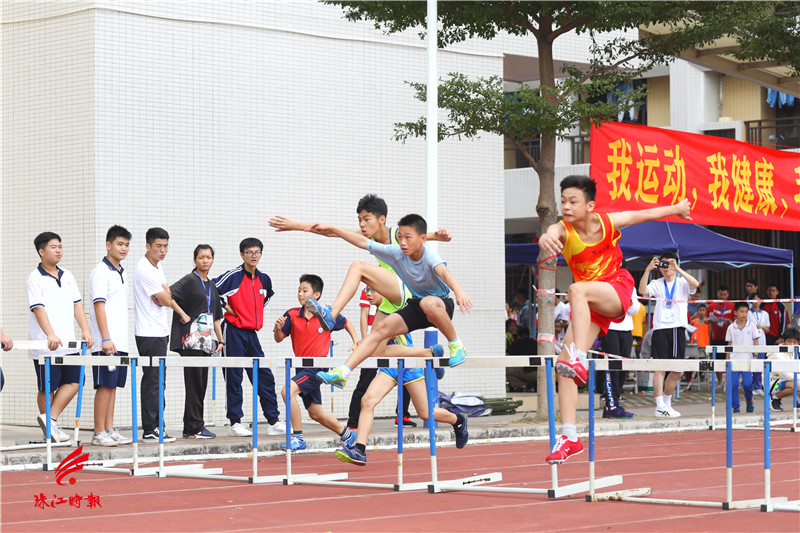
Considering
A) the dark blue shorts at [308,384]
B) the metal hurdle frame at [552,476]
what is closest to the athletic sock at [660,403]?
the dark blue shorts at [308,384]


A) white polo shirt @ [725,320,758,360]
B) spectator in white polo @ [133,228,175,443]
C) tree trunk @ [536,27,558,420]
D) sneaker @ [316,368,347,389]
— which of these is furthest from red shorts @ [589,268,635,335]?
white polo shirt @ [725,320,758,360]

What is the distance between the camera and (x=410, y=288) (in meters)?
9.59

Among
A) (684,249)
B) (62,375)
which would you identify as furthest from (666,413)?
(62,375)

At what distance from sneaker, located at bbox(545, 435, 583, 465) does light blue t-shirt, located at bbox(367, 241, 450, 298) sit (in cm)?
178

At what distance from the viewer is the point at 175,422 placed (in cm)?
1482

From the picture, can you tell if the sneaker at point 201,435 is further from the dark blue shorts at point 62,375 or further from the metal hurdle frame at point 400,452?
the metal hurdle frame at point 400,452

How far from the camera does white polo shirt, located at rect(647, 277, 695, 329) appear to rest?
52.7ft

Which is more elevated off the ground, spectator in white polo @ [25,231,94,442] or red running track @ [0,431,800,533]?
spectator in white polo @ [25,231,94,442]

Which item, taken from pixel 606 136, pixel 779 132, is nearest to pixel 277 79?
pixel 606 136

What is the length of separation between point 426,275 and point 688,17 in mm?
8084

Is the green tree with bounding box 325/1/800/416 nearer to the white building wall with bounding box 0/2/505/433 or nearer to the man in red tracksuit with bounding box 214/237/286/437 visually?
the white building wall with bounding box 0/2/505/433

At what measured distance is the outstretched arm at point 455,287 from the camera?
9023 mm

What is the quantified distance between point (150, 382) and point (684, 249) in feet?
35.1

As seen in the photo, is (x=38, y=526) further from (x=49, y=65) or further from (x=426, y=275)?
(x=49, y=65)
